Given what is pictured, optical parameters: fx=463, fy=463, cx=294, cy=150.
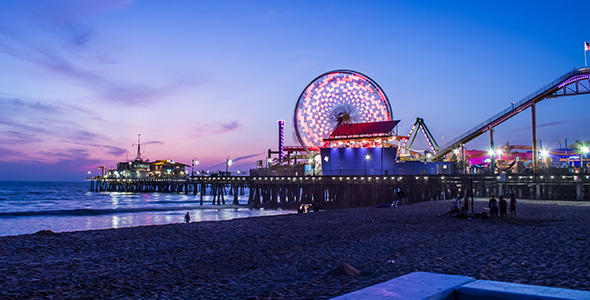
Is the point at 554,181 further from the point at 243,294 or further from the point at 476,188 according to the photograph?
the point at 243,294

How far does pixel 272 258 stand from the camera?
10969 mm

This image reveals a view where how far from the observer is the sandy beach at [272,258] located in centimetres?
804

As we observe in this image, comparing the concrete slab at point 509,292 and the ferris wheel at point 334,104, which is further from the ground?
the ferris wheel at point 334,104

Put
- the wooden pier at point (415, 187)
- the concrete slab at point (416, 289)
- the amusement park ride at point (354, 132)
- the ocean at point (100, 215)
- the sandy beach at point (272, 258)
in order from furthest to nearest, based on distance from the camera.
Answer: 1. the amusement park ride at point (354, 132)
2. the wooden pier at point (415, 187)
3. the ocean at point (100, 215)
4. the sandy beach at point (272, 258)
5. the concrete slab at point (416, 289)

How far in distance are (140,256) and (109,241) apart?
10.3ft

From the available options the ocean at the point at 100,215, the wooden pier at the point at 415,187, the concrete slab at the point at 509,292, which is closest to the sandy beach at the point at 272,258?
the concrete slab at the point at 509,292

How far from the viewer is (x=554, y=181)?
4269 cm

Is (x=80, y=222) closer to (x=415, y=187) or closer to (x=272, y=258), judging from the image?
(x=415, y=187)

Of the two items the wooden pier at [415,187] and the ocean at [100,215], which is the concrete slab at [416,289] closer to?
the ocean at [100,215]

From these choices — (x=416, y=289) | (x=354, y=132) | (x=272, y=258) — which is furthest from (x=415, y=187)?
(x=416, y=289)

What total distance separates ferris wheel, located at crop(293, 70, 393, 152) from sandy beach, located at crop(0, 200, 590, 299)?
51208 millimetres

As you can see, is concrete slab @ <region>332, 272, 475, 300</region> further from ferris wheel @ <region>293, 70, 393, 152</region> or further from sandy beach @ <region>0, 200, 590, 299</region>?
ferris wheel @ <region>293, 70, 393, 152</region>

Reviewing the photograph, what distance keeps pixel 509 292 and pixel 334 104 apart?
2567 inches

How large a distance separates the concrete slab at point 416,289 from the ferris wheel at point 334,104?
206ft
